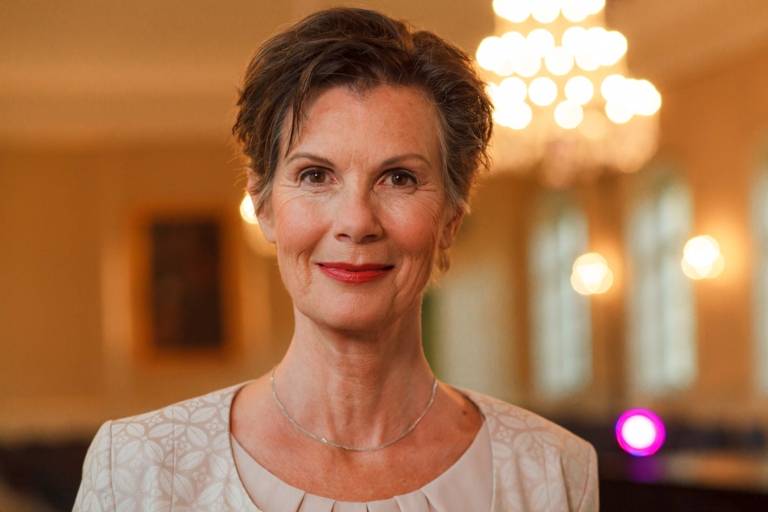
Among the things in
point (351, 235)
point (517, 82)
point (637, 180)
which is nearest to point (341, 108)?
point (351, 235)

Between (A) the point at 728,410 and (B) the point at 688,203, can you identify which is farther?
(B) the point at 688,203

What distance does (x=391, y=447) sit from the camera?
2354 mm

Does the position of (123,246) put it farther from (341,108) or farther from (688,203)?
(341,108)

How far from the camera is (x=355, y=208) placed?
7.02 feet

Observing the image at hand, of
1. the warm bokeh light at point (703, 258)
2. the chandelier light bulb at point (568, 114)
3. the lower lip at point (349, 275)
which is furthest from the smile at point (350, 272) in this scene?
the warm bokeh light at point (703, 258)

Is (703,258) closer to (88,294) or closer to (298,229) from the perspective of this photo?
(88,294)

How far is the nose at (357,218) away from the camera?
213 cm

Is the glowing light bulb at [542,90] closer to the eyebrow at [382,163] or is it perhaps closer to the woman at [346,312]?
the woman at [346,312]

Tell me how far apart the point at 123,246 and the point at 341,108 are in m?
16.5

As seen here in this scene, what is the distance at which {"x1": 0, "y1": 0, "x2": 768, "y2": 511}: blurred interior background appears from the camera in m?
13.8

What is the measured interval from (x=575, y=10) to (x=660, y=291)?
7.48 m

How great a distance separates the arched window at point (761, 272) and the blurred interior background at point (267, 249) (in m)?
A: 0.02

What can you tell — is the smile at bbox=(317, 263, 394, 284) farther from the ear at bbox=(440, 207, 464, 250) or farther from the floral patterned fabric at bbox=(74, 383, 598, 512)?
the floral patterned fabric at bbox=(74, 383, 598, 512)

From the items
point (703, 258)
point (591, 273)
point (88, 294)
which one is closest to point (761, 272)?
point (703, 258)
